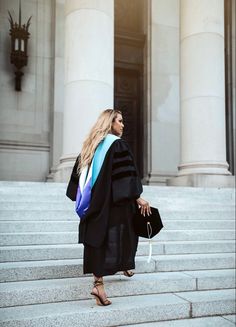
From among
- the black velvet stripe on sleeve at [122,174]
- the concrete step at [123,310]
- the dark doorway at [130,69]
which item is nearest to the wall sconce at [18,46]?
the dark doorway at [130,69]

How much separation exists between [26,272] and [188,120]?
23.3 ft

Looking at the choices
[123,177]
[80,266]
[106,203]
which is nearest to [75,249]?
[80,266]

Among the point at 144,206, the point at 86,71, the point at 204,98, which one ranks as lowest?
the point at 144,206

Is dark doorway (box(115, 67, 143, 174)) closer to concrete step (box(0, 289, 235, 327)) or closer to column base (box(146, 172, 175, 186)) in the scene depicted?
column base (box(146, 172, 175, 186))

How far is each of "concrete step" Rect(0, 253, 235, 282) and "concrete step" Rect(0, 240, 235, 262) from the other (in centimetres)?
11

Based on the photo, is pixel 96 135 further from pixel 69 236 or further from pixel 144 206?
pixel 69 236

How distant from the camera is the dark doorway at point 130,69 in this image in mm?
14812

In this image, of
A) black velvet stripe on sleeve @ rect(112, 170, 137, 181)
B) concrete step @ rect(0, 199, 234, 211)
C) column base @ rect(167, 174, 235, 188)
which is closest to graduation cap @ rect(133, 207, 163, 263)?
black velvet stripe on sleeve @ rect(112, 170, 137, 181)

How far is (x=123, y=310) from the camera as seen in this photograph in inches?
164

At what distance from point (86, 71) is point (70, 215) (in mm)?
3932

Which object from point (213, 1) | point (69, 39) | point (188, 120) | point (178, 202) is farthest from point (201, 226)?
point (213, 1)

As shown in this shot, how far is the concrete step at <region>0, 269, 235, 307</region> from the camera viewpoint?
170 inches

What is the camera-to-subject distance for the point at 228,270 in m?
5.75

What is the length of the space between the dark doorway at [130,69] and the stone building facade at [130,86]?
0.04 meters
